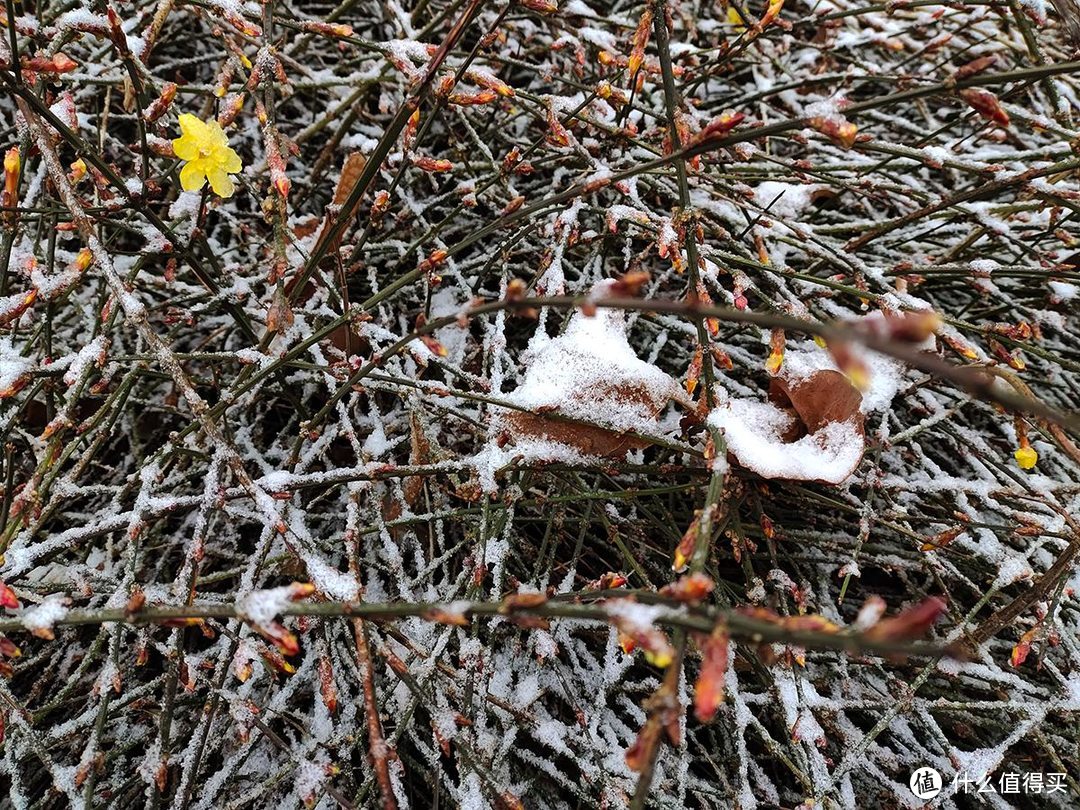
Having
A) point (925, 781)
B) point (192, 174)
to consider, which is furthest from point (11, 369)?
point (925, 781)

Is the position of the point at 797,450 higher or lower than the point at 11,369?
lower

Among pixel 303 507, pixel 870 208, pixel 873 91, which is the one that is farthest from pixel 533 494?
pixel 873 91

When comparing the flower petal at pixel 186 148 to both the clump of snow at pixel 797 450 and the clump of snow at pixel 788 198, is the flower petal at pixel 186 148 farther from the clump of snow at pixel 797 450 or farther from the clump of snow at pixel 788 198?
the clump of snow at pixel 788 198

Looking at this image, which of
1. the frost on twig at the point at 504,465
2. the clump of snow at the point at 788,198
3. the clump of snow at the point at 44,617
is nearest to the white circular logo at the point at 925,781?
the frost on twig at the point at 504,465

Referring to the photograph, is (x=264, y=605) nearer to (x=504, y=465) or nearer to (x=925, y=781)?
(x=504, y=465)

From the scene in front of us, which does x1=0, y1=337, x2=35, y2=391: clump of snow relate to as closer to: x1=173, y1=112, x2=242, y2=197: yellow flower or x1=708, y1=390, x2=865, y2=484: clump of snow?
x1=173, y1=112, x2=242, y2=197: yellow flower

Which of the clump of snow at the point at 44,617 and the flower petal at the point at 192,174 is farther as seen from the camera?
the flower petal at the point at 192,174
